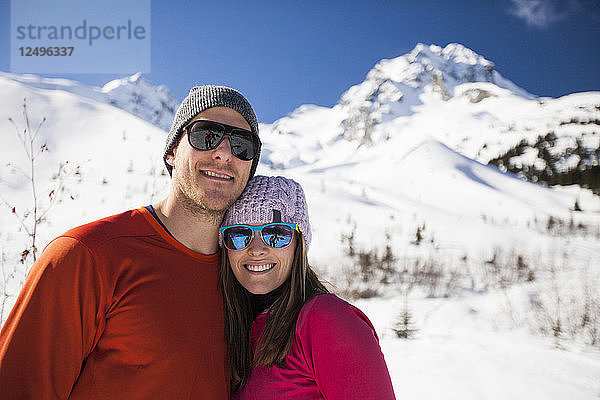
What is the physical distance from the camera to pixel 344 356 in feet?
4.14

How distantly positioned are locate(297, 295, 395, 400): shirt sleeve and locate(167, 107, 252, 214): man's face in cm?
68

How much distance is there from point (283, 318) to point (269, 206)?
489 millimetres

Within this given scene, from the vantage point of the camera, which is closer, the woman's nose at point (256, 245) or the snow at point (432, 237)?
the woman's nose at point (256, 245)

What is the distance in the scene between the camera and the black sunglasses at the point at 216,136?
1729mm

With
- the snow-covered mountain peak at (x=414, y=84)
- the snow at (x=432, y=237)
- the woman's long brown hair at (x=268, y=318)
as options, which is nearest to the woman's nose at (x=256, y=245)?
the woman's long brown hair at (x=268, y=318)

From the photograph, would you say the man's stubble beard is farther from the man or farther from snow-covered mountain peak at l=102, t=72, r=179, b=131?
snow-covered mountain peak at l=102, t=72, r=179, b=131

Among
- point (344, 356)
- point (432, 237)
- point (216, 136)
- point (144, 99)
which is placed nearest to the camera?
point (344, 356)

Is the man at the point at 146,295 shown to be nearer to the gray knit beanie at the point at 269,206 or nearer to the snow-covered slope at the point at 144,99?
the gray knit beanie at the point at 269,206

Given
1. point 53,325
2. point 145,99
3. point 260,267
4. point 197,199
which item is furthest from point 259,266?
point 145,99

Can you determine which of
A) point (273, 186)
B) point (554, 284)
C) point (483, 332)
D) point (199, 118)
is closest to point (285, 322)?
point (273, 186)

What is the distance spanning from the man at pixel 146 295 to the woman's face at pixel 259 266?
13cm

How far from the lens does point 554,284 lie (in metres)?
6.00

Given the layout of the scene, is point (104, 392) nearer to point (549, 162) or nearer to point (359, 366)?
point (359, 366)

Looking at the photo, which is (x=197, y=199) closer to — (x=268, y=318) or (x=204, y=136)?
(x=204, y=136)
